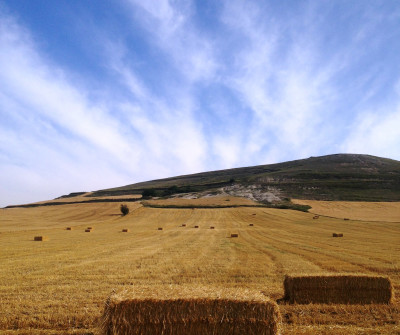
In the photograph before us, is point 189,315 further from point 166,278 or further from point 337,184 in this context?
point 337,184

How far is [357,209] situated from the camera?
5997 centimetres

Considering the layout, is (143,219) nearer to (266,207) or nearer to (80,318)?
(266,207)

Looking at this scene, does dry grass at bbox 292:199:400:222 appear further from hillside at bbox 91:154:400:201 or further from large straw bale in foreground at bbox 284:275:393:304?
large straw bale in foreground at bbox 284:275:393:304

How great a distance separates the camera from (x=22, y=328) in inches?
268

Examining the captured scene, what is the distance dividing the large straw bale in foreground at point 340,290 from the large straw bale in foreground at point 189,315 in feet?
10.6

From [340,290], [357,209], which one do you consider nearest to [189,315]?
[340,290]

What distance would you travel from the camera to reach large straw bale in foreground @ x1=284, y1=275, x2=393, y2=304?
873 centimetres

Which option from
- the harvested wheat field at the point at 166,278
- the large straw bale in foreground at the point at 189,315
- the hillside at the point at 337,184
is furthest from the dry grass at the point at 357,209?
the large straw bale in foreground at the point at 189,315

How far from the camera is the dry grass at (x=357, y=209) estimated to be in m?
51.8

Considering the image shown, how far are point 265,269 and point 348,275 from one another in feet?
14.8

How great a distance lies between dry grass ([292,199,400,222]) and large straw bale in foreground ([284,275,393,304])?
148 feet

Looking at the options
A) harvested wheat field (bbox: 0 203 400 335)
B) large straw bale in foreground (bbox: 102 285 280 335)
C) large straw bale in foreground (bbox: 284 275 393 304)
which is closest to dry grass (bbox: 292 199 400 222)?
harvested wheat field (bbox: 0 203 400 335)

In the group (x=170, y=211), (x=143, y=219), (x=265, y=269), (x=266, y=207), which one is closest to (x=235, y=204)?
(x=266, y=207)

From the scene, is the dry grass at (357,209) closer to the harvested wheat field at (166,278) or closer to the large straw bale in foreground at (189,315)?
the harvested wheat field at (166,278)
